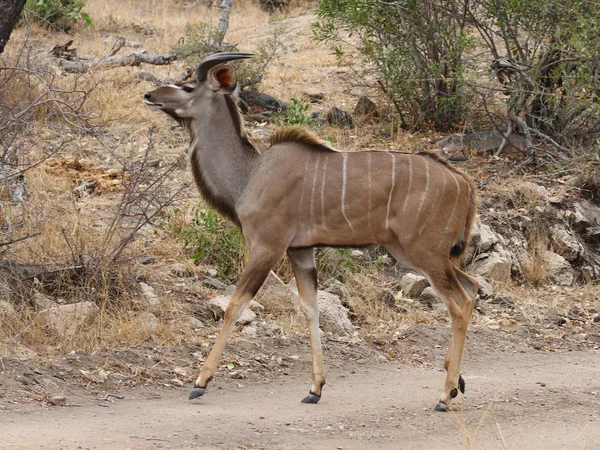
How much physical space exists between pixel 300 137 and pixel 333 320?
1926 mm

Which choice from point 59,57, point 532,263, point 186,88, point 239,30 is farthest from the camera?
point 239,30

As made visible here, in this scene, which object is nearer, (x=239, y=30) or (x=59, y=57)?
(x=59, y=57)

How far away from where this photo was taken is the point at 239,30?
19453mm

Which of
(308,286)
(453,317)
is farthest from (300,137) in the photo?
(453,317)

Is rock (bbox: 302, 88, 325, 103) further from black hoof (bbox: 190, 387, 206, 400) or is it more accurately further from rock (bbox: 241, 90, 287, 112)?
black hoof (bbox: 190, 387, 206, 400)

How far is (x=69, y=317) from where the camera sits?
7.05 meters

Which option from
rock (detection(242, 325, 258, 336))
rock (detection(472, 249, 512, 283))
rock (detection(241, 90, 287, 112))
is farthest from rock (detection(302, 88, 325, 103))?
rock (detection(242, 325, 258, 336))

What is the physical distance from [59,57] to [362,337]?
841cm

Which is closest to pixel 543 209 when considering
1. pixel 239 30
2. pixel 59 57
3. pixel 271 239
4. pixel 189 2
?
pixel 271 239

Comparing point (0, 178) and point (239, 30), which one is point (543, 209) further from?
point (239, 30)

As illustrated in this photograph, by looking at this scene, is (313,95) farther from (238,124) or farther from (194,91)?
(194,91)

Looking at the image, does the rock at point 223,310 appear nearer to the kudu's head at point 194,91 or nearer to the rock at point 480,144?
the kudu's head at point 194,91

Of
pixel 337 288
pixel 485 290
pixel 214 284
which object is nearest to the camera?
pixel 214 284

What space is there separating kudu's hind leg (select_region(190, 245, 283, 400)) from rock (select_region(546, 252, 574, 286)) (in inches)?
177
